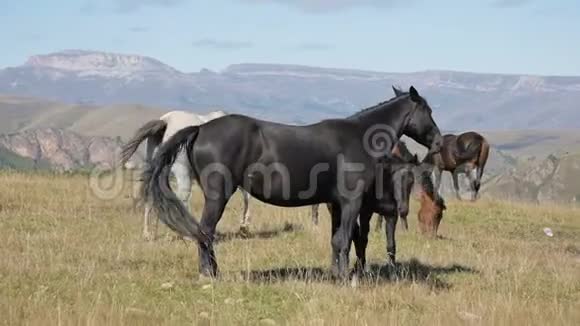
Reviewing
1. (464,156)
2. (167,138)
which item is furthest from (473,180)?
(167,138)

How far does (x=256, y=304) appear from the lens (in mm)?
7930

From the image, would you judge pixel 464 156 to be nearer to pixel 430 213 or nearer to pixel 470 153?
pixel 470 153

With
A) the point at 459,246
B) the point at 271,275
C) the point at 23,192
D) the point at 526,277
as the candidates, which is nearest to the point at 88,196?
the point at 23,192

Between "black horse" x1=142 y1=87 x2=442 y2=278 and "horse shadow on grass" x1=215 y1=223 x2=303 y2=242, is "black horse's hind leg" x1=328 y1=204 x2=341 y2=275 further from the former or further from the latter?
"horse shadow on grass" x1=215 y1=223 x2=303 y2=242

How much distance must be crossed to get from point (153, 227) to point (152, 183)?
429 centimetres

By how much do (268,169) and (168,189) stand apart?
1156 mm

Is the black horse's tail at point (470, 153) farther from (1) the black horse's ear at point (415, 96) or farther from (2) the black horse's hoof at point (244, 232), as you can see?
(1) the black horse's ear at point (415, 96)

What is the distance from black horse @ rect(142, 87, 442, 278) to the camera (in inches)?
359

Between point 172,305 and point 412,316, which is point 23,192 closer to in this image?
point 172,305

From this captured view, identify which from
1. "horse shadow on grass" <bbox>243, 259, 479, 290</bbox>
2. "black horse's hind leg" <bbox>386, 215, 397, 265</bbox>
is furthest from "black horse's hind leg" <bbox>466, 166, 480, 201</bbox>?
"black horse's hind leg" <bbox>386, 215, 397, 265</bbox>

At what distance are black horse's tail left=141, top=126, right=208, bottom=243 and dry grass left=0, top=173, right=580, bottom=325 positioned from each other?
627 millimetres

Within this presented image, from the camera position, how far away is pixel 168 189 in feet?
30.3

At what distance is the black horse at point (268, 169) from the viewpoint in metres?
9.11

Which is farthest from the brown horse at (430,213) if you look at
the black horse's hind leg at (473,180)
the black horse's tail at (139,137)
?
the black horse's hind leg at (473,180)
